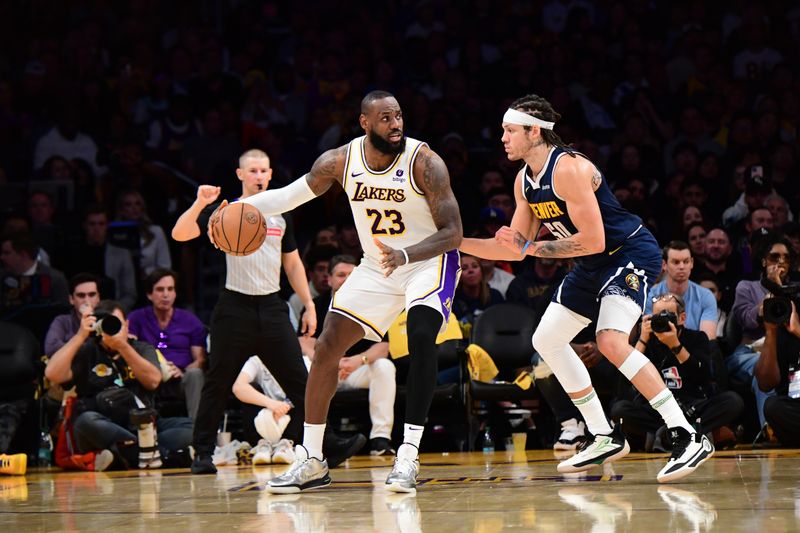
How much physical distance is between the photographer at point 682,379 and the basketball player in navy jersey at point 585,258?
190 cm

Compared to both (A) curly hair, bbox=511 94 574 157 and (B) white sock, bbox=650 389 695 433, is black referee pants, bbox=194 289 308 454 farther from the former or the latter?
(B) white sock, bbox=650 389 695 433

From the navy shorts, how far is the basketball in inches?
63.9

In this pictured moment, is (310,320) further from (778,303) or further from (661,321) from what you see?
(778,303)

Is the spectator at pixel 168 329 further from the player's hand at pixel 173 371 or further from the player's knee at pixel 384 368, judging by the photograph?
the player's knee at pixel 384 368

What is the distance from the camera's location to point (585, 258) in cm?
600

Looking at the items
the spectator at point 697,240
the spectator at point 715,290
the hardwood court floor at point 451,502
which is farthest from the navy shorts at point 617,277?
the spectator at point 697,240

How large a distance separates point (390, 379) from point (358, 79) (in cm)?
498

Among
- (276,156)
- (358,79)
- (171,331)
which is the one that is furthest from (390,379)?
(358,79)

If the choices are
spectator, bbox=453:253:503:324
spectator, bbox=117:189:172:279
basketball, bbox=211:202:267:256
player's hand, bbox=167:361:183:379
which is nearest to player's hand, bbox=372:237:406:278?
basketball, bbox=211:202:267:256

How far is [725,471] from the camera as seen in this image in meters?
6.10

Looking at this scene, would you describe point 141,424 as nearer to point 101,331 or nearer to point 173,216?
point 101,331

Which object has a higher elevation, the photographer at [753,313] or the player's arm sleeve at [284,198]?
the player's arm sleeve at [284,198]

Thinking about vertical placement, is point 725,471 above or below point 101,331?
below

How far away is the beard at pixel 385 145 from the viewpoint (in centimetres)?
574
